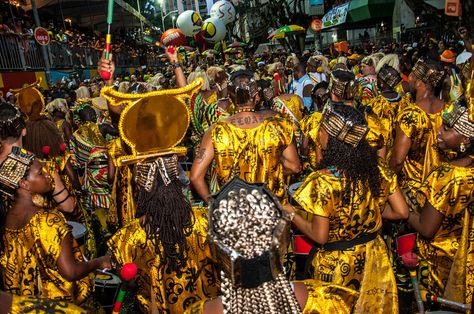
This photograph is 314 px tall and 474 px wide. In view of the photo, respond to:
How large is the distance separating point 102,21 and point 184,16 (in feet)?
73.4

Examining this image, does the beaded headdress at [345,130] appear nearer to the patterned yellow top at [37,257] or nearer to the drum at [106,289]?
the patterned yellow top at [37,257]

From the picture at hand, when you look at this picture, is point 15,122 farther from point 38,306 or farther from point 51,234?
point 38,306

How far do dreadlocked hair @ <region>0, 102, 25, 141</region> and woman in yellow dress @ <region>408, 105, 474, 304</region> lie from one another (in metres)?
3.23

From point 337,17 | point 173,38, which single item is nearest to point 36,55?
point 173,38

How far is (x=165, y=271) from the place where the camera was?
2.83 m

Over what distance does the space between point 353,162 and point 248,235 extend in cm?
128

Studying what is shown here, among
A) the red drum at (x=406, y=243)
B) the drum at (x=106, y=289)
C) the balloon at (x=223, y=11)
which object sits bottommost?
the drum at (x=106, y=289)

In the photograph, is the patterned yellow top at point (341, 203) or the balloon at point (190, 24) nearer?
the patterned yellow top at point (341, 203)

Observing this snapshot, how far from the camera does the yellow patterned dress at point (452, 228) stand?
9.19ft

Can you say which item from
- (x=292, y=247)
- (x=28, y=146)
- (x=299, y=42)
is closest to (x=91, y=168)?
(x=28, y=146)

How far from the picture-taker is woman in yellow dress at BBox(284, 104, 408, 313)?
110 inches

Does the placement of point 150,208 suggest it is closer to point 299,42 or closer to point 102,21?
point 299,42

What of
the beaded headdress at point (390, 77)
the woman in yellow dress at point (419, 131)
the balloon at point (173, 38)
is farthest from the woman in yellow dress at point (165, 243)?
the balloon at point (173, 38)

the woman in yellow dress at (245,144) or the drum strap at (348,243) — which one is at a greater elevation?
the woman in yellow dress at (245,144)
